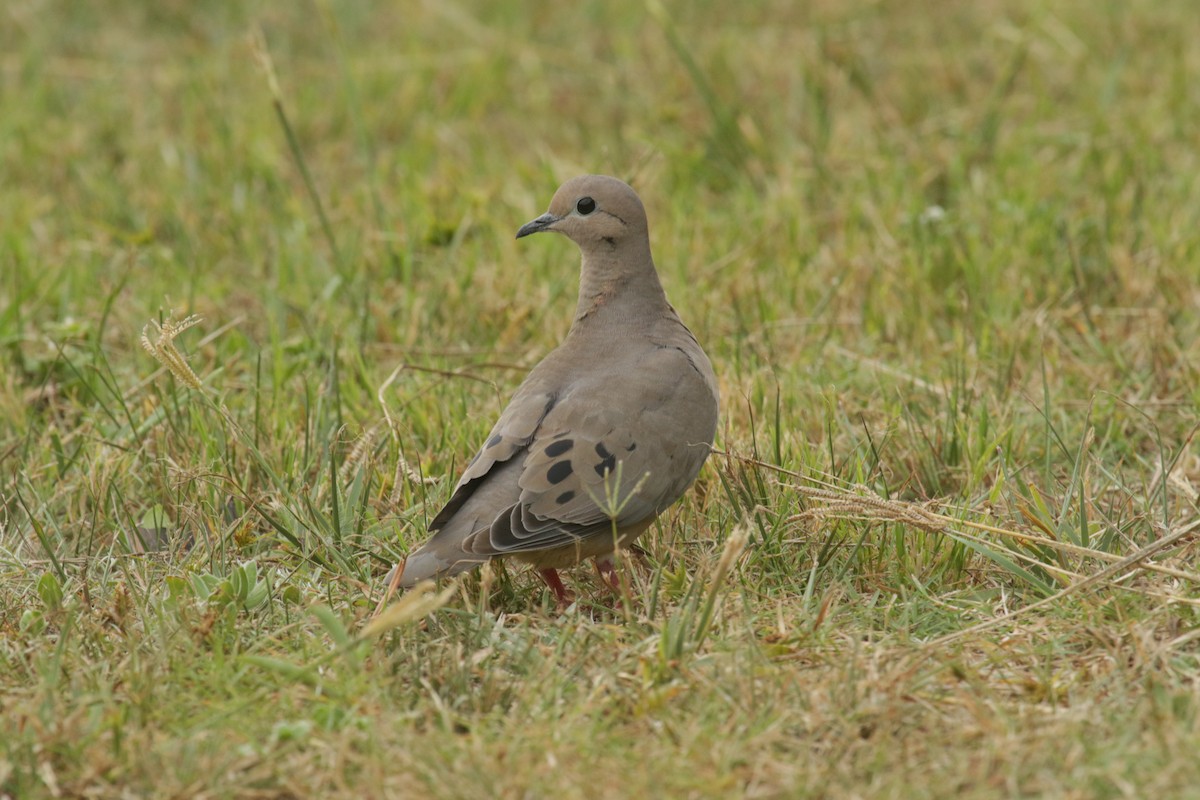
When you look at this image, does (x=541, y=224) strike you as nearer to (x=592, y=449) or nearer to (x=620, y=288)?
(x=620, y=288)

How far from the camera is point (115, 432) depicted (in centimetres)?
425

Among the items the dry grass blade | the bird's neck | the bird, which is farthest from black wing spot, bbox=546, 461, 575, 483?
the dry grass blade

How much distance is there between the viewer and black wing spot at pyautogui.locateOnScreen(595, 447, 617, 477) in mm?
3467

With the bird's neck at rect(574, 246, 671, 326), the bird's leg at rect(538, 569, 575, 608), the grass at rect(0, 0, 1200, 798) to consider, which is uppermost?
the bird's neck at rect(574, 246, 671, 326)

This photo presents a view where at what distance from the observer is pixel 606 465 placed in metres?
3.48

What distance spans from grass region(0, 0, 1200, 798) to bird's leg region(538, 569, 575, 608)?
0.17ft

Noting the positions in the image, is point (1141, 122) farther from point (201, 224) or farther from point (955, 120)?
point (201, 224)

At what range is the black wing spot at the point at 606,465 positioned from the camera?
347 centimetres

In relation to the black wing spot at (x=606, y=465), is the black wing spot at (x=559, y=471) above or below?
above

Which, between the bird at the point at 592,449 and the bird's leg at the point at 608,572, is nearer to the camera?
the bird at the point at 592,449

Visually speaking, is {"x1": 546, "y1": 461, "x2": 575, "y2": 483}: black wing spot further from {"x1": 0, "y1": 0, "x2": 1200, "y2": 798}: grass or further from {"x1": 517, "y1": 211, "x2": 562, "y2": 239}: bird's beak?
{"x1": 517, "y1": 211, "x2": 562, "y2": 239}: bird's beak

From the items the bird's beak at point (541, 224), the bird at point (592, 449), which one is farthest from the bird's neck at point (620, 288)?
the bird's beak at point (541, 224)

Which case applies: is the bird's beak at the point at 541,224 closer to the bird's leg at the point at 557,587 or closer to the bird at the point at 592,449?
the bird at the point at 592,449

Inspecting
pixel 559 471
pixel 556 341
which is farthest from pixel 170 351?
pixel 556 341
